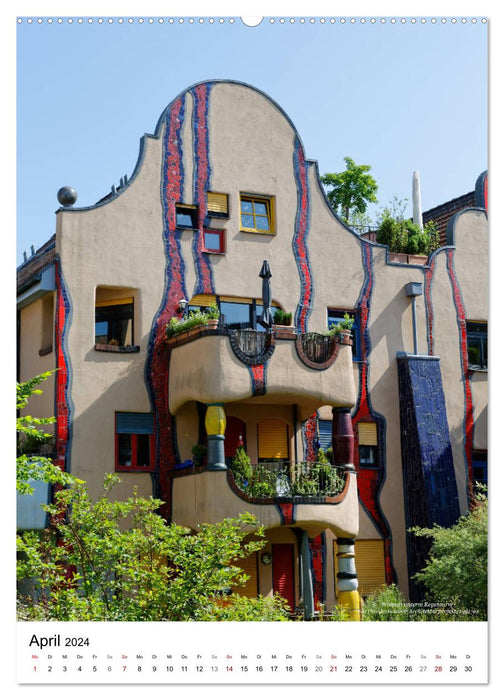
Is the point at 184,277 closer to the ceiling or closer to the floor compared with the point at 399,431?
closer to the ceiling

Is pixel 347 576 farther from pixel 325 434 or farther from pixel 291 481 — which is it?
pixel 325 434

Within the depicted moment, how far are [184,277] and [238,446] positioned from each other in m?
4.00

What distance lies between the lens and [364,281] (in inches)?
1031

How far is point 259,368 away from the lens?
22.6m

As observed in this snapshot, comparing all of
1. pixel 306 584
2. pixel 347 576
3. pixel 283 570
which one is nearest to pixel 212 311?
pixel 283 570

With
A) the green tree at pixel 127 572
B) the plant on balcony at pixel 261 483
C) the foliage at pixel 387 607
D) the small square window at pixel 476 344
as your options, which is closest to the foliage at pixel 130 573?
the green tree at pixel 127 572

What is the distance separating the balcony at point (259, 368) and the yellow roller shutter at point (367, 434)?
1.99 metres

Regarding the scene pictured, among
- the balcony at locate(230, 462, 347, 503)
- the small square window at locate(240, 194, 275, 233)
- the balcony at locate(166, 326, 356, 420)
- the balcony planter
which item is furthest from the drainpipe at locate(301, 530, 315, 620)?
the small square window at locate(240, 194, 275, 233)

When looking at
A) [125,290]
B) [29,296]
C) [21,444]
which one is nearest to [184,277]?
[125,290]

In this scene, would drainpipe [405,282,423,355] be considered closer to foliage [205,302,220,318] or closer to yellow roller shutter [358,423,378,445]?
yellow roller shutter [358,423,378,445]

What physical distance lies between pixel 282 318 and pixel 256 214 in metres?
2.69

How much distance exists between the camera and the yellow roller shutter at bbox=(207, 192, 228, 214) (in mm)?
24453
